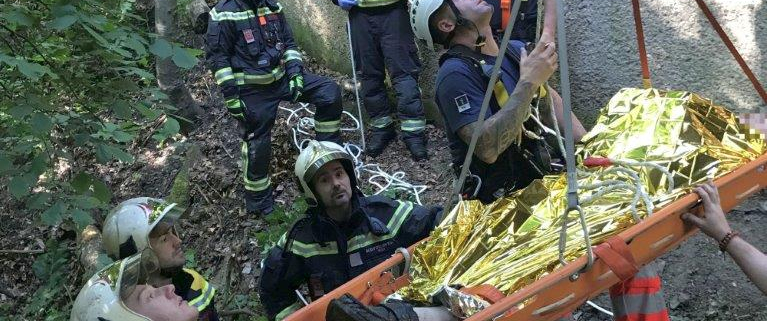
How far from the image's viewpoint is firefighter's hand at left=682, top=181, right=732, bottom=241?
7.79 ft

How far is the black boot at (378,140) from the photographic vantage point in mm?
6125

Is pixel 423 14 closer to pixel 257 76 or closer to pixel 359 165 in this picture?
pixel 257 76

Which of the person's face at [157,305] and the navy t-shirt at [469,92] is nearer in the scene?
the person's face at [157,305]

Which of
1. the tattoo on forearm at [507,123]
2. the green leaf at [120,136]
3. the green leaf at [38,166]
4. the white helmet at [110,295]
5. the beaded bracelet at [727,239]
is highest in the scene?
the tattoo on forearm at [507,123]

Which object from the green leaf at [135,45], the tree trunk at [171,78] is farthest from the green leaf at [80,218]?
the tree trunk at [171,78]

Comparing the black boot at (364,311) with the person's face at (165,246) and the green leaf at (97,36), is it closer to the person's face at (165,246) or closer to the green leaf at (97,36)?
the person's face at (165,246)

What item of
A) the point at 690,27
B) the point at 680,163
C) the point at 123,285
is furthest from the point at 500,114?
the point at 690,27

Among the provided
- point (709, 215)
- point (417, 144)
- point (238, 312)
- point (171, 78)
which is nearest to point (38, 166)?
point (238, 312)

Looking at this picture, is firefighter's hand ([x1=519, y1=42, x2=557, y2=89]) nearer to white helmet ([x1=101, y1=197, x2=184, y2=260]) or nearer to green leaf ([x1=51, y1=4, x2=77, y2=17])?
white helmet ([x1=101, y1=197, x2=184, y2=260])

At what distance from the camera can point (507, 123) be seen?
2.64 metres

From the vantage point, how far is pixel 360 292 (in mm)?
2541

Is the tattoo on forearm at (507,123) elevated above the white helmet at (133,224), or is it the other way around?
the tattoo on forearm at (507,123)

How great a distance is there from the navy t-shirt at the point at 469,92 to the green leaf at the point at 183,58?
3.51ft

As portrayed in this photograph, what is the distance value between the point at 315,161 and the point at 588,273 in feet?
4.74
